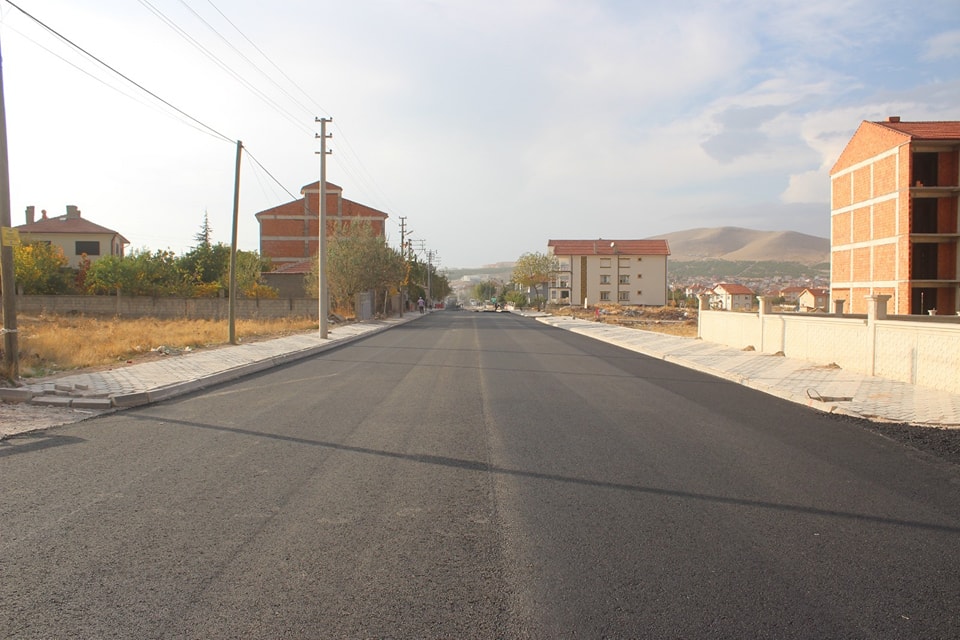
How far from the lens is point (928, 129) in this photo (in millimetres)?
41781

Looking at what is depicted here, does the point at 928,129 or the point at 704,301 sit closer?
the point at 704,301

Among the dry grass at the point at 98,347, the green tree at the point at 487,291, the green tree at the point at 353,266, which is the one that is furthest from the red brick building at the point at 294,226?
the green tree at the point at 487,291

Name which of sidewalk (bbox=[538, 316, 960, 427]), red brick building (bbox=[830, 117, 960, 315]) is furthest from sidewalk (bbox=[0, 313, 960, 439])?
red brick building (bbox=[830, 117, 960, 315])

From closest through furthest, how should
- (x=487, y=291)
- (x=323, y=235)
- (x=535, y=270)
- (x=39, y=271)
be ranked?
(x=323, y=235) < (x=39, y=271) < (x=535, y=270) < (x=487, y=291)

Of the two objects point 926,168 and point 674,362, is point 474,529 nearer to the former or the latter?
point 674,362

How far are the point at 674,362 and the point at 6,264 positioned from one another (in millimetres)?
15086

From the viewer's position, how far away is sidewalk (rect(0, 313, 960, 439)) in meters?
9.83

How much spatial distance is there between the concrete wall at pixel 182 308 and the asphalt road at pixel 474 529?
35953 mm

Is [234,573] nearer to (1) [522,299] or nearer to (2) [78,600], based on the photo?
(2) [78,600]

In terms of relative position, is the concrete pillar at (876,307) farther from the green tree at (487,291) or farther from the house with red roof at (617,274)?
the green tree at (487,291)

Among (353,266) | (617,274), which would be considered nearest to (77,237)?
(353,266)

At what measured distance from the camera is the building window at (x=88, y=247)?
2650 inches

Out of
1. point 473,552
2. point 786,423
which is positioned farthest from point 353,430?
point 786,423

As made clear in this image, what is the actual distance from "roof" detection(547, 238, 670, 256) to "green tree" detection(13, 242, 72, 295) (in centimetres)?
6697
